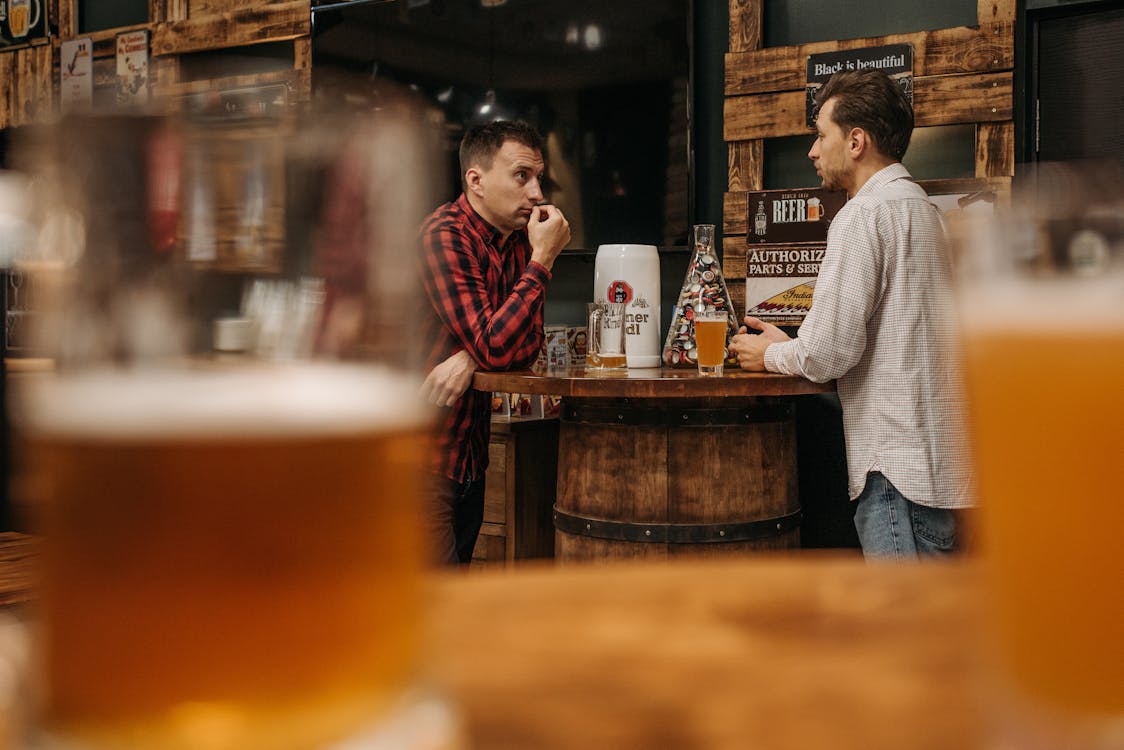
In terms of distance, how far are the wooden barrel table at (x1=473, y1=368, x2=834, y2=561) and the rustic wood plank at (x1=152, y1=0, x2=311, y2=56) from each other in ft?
10.4

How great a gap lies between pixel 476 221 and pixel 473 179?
0.48ft

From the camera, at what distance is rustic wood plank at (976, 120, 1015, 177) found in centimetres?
355

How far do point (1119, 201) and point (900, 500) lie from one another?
7.97 feet

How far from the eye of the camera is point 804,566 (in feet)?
2.47

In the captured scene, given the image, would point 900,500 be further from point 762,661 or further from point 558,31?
point 558,31

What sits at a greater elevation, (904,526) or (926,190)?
(926,190)

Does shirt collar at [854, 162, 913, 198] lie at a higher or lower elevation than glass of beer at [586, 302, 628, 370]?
higher

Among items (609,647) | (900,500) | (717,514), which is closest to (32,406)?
(609,647)

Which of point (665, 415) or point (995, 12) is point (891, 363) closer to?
point (665, 415)

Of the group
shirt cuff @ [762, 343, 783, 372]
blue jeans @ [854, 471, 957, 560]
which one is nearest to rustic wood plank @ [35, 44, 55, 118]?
shirt cuff @ [762, 343, 783, 372]

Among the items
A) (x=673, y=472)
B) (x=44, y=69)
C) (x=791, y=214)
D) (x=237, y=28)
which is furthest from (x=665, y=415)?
(x=44, y=69)

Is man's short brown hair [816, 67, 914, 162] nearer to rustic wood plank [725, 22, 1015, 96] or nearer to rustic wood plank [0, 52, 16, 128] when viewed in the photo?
rustic wood plank [725, 22, 1015, 96]

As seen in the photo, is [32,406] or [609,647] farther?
[609,647]

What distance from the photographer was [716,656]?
1.76ft
